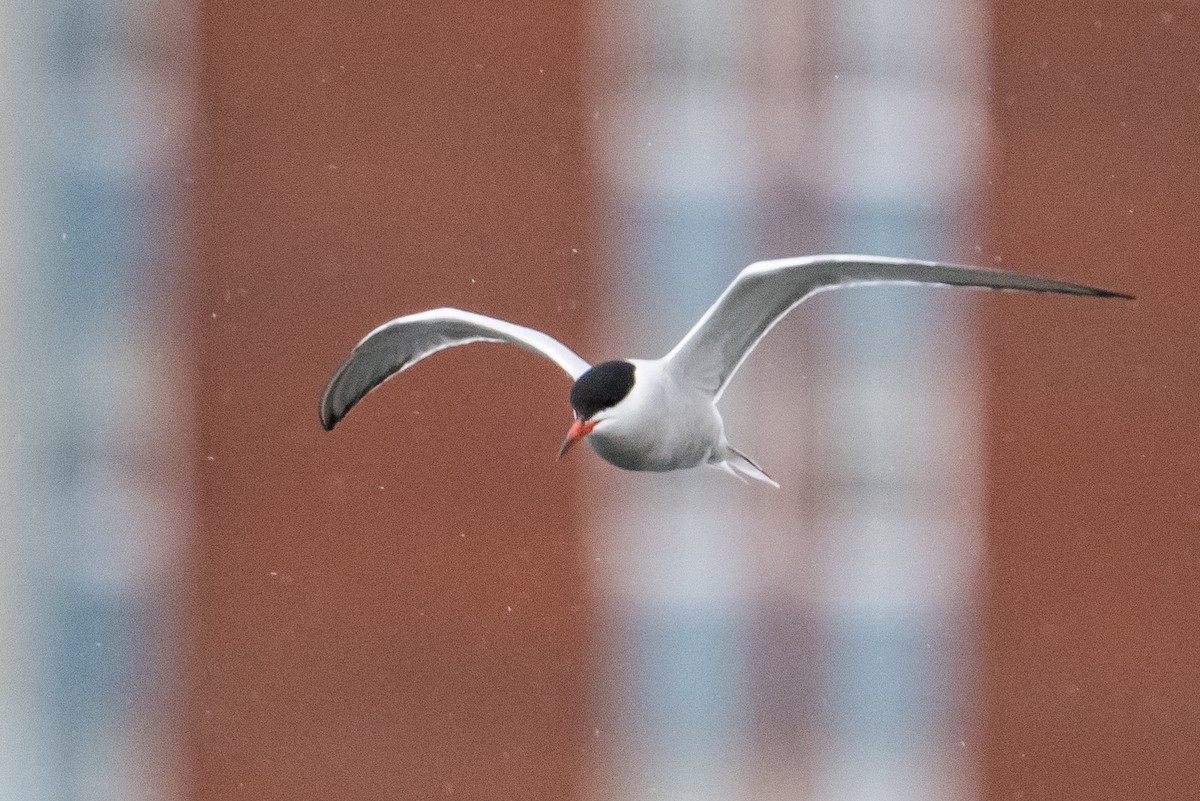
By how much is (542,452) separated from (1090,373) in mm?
1461

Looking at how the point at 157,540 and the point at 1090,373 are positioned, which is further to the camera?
the point at 1090,373

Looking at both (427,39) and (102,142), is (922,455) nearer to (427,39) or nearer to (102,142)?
(427,39)

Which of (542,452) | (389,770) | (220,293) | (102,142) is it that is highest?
(102,142)

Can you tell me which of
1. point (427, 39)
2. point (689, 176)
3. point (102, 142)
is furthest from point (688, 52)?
point (102, 142)

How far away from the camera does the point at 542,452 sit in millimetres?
5727

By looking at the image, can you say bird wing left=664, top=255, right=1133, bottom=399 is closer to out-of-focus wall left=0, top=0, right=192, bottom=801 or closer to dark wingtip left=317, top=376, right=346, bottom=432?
dark wingtip left=317, top=376, right=346, bottom=432

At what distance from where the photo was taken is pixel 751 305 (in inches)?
76.4

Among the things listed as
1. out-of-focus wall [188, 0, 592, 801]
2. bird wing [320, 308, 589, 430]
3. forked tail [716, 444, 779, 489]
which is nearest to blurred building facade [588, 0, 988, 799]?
out-of-focus wall [188, 0, 592, 801]

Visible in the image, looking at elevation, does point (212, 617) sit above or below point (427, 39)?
below

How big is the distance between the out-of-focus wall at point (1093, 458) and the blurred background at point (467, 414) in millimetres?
112

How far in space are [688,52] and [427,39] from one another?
2.14 feet

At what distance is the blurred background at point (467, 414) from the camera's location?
18.5 feet

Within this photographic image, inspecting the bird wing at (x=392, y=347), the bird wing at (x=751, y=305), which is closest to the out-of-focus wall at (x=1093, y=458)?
the bird wing at (x=392, y=347)

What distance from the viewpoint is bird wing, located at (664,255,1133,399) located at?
5.91ft
